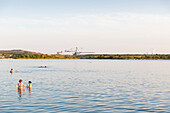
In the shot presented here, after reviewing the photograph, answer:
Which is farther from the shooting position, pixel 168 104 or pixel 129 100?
pixel 129 100

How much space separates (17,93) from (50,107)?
38.5 ft

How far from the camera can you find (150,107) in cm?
3181

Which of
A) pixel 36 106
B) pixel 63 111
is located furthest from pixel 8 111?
pixel 63 111

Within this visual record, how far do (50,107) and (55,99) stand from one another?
506cm

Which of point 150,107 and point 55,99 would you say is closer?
point 150,107

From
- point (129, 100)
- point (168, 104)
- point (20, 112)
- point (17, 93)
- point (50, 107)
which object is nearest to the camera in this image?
point (20, 112)

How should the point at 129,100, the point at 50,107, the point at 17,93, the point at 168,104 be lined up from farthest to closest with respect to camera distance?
1. the point at 17,93
2. the point at 129,100
3. the point at 168,104
4. the point at 50,107

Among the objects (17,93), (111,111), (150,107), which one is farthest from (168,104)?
(17,93)

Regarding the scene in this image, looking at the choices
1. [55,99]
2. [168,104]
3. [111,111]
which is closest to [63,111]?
[111,111]

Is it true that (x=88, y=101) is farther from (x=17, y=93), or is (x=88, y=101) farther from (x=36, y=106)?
(x=17, y=93)

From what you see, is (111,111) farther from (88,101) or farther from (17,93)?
(17,93)

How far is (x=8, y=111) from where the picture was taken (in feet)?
95.5

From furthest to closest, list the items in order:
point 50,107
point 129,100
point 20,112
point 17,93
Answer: point 17,93
point 129,100
point 50,107
point 20,112

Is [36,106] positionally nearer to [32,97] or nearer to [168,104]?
[32,97]
